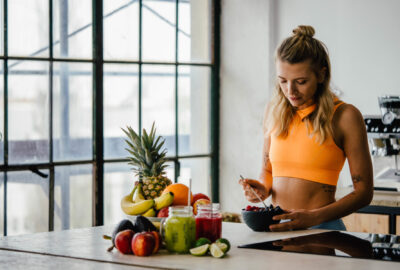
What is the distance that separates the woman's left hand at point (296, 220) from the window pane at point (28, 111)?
2397 millimetres

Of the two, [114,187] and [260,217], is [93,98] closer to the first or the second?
[114,187]

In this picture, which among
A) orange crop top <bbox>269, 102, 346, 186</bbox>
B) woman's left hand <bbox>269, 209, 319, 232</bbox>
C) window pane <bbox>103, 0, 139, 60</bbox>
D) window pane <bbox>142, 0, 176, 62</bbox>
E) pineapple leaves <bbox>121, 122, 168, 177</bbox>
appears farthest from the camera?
window pane <bbox>142, 0, 176, 62</bbox>

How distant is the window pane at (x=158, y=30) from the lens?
527 cm

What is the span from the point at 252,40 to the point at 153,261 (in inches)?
146

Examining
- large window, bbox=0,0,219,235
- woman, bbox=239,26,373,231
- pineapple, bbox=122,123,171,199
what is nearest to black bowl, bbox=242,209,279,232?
woman, bbox=239,26,373,231

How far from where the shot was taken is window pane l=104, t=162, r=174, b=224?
198 inches

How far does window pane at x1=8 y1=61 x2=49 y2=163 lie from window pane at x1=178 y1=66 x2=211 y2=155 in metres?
1.35

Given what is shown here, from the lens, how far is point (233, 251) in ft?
7.63

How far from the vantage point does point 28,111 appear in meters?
4.52

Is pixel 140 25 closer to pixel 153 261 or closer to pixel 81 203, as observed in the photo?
pixel 81 203

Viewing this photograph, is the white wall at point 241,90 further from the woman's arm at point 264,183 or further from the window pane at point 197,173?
the woman's arm at point 264,183

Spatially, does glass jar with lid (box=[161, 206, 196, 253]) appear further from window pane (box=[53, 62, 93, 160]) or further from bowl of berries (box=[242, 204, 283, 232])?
window pane (box=[53, 62, 93, 160])

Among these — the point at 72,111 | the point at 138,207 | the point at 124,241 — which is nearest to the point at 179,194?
the point at 138,207

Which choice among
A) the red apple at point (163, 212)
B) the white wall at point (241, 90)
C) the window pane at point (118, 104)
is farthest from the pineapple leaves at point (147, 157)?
the white wall at point (241, 90)
